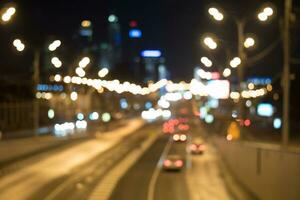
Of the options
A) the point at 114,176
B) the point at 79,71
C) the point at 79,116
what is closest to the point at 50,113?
the point at 79,116

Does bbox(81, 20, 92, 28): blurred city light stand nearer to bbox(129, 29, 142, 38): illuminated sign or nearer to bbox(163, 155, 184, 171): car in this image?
bbox(163, 155, 184, 171): car

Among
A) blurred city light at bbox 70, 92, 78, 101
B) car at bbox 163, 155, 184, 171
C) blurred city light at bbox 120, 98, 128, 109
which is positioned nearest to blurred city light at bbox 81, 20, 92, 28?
car at bbox 163, 155, 184, 171

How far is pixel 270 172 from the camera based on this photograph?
80.8ft

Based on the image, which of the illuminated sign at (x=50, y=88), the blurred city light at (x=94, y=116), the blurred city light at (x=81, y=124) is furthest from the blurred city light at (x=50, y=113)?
the blurred city light at (x=94, y=116)

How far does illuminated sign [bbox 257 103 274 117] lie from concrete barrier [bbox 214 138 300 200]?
60612 mm

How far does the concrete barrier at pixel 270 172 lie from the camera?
20.4 m

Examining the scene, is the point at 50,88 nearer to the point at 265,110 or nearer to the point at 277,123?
the point at 277,123

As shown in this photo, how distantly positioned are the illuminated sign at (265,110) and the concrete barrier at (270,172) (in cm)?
6061

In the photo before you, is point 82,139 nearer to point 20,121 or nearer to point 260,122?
point 20,121

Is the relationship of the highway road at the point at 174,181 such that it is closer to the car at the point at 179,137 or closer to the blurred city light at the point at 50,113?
the car at the point at 179,137

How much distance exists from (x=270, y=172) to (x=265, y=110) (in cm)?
7400

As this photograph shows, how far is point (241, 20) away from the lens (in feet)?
121

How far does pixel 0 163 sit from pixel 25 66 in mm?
49527

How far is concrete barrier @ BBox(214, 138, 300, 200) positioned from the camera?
20.4 m
